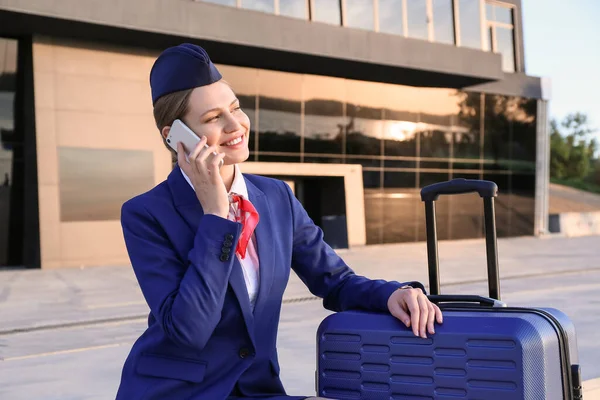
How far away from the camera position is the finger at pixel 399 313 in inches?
76.5

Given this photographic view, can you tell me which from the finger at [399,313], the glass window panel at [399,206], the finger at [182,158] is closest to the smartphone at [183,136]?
the finger at [182,158]

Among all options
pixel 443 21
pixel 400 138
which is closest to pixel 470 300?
pixel 400 138

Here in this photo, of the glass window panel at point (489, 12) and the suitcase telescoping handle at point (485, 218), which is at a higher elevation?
Answer: the glass window panel at point (489, 12)

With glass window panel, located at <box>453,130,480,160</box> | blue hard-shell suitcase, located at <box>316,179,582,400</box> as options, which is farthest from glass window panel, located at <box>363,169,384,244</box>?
blue hard-shell suitcase, located at <box>316,179,582,400</box>

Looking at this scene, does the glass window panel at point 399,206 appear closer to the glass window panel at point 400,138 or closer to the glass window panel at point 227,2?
the glass window panel at point 400,138

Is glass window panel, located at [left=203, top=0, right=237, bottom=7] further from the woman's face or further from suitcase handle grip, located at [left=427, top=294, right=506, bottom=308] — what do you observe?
suitcase handle grip, located at [left=427, top=294, right=506, bottom=308]

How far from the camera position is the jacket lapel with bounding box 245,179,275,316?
6.46 feet

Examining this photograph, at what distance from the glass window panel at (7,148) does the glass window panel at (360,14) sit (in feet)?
30.9

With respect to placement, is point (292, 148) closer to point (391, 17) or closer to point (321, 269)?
point (391, 17)

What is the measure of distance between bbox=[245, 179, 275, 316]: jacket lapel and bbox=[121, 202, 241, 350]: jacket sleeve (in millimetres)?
166

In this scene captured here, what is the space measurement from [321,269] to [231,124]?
608mm

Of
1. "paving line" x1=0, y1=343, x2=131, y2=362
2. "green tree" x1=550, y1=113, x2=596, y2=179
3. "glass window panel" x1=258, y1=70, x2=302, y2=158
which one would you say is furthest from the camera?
"green tree" x1=550, y1=113, x2=596, y2=179

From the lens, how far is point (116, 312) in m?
8.88

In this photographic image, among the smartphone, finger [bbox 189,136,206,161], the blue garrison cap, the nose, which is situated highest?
the blue garrison cap
